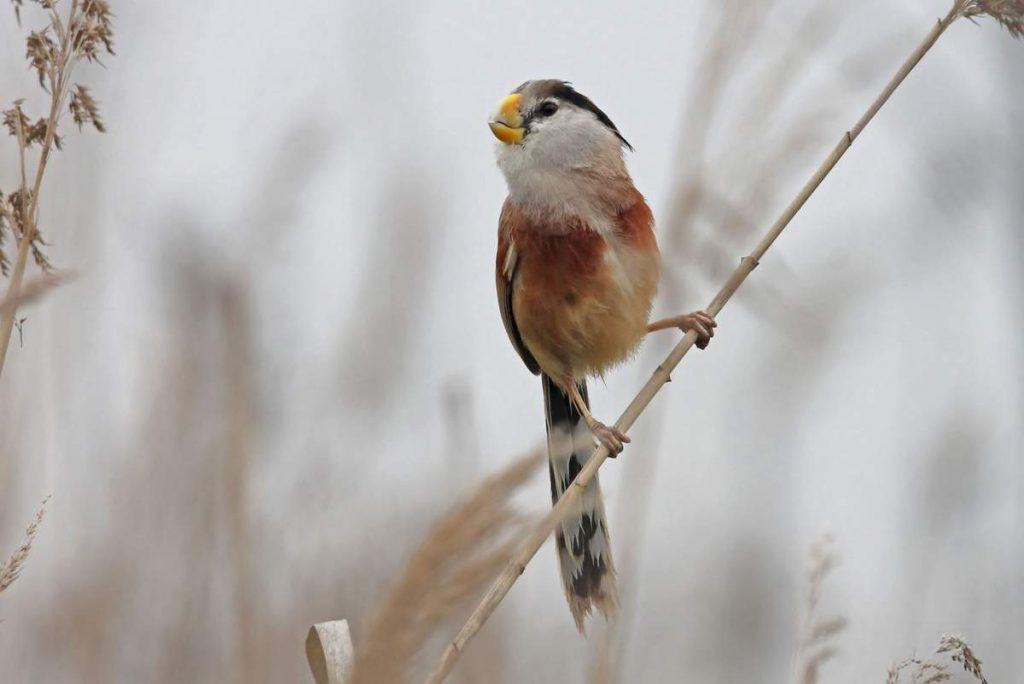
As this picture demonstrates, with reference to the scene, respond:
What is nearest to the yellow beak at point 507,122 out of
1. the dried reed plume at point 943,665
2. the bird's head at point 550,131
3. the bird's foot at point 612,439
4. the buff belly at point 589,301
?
the bird's head at point 550,131

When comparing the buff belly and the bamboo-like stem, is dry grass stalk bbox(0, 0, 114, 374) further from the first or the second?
the buff belly

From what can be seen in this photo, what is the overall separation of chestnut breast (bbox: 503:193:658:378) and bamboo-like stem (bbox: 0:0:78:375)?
166cm

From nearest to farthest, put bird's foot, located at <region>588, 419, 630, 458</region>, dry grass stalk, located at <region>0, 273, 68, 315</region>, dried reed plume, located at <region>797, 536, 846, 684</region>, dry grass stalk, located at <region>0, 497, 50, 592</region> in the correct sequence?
dry grass stalk, located at <region>0, 497, 50, 592</region> < dry grass stalk, located at <region>0, 273, 68, 315</region> < dried reed plume, located at <region>797, 536, 846, 684</region> < bird's foot, located at <region>588, 419, 630, 458</region>

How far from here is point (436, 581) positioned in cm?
122

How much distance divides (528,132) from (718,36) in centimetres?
95

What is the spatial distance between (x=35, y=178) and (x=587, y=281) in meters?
1.80

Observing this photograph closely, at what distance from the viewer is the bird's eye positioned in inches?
135

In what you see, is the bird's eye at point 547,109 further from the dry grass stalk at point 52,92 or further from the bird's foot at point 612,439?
the dry grass stalk at point 52,92

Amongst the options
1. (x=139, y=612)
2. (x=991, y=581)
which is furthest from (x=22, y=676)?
(x=991, y=581)

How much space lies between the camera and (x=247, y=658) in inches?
78.4

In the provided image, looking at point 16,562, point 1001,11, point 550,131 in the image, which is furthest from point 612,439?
point 16,562

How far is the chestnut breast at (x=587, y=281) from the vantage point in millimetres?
3303

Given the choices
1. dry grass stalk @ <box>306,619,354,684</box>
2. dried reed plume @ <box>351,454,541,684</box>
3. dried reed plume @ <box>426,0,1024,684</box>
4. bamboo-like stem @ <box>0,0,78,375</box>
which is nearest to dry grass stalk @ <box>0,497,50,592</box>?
bamboo-like stem @ <box>0,0,78,375</box>

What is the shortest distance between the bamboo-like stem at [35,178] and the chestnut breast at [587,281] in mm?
1662
